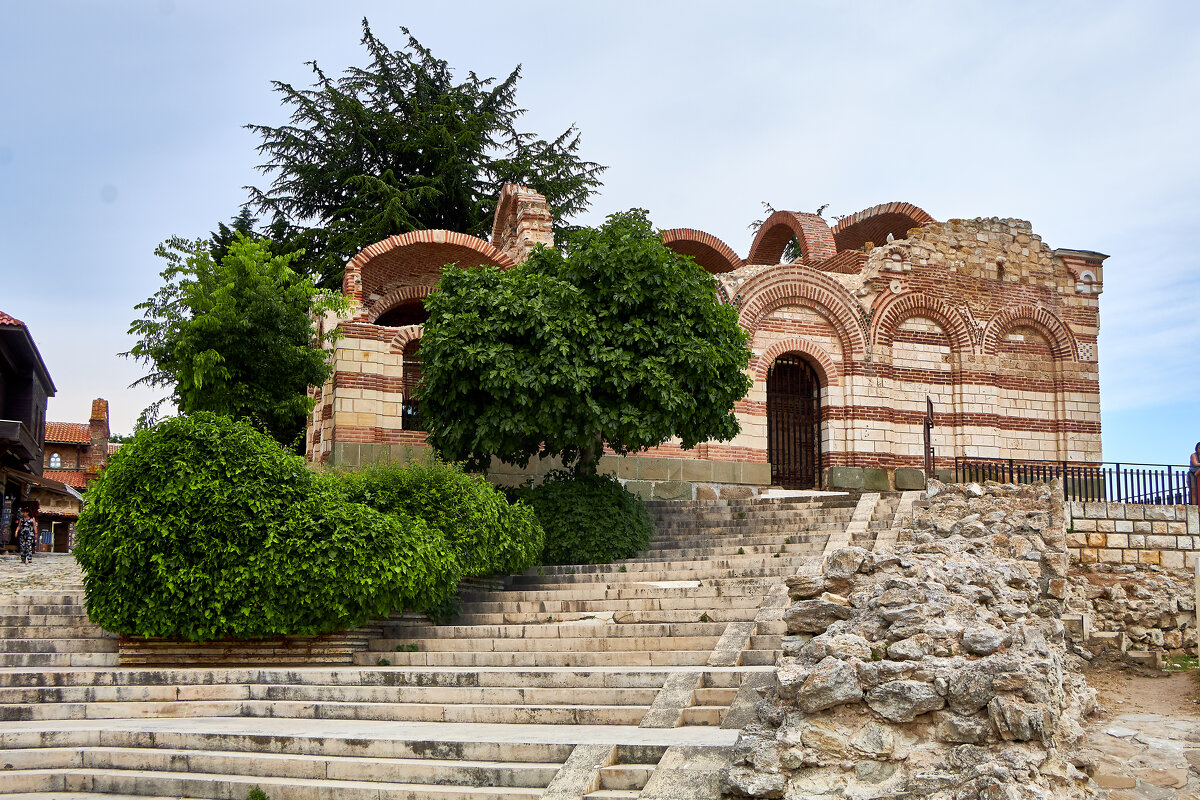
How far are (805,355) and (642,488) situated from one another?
429cm

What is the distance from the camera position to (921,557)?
934cm

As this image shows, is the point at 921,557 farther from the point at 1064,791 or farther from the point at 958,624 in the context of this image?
the point at 1064,791

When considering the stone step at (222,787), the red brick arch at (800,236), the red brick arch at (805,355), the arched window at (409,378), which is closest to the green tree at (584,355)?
the red brick arch at (805,355)

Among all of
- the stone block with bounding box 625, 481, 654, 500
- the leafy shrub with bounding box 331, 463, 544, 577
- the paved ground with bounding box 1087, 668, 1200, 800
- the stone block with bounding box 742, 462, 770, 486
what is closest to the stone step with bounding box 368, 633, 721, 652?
the leafy shrub with bounding box 331, 463, 544, 577

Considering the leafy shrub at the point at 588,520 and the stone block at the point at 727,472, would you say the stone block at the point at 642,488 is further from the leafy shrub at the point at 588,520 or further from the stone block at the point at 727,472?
the leafy shrub at the point at 588,520

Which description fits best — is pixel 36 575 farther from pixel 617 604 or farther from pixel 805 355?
pixel 805 355

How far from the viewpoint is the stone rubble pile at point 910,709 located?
598cm

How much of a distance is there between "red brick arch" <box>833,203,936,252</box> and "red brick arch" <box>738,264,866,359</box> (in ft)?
10.9

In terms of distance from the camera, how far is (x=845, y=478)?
19.9m

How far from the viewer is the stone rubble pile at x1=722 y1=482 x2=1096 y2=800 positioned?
19.6ft

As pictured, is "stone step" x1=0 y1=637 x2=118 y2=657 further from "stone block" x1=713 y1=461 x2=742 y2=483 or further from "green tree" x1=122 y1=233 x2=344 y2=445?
"stone block" x1=713 y1=461 x2=742 y2=483

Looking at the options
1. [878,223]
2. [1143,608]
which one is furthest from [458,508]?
[878,223]

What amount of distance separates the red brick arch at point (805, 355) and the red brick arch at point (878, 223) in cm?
420

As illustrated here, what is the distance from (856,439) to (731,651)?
36.8ft
